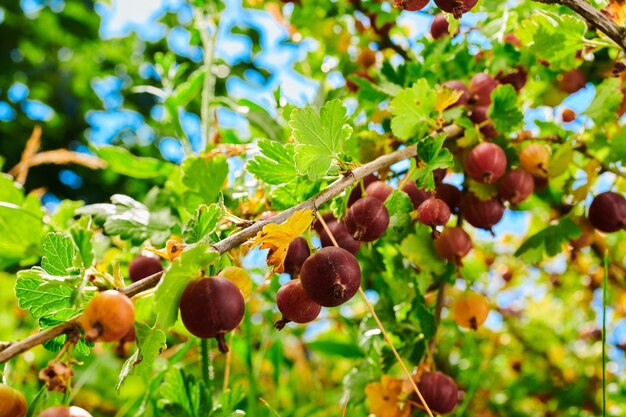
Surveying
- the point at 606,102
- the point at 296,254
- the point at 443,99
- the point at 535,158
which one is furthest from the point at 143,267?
the point at 606,102

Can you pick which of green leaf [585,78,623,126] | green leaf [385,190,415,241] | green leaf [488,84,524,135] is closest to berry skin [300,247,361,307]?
green leaf [385,190,415,241]

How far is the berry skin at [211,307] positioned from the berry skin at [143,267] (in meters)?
0.29

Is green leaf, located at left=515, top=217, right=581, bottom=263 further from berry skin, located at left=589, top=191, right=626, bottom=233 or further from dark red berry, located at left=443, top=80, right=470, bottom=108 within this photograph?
dark red berry, located at left=443, top=80, right=470, bottom=108

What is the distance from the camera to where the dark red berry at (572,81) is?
947 mm

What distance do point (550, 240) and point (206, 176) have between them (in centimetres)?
52

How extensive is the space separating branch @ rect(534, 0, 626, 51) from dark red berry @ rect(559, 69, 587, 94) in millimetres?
297

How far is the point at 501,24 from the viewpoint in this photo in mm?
947

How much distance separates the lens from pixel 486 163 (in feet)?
2.48

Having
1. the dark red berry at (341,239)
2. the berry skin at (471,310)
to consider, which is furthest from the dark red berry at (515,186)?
the dark red berry at (341,239)

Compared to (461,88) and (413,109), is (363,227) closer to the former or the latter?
(413,109)

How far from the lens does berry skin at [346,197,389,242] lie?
614 millimetres

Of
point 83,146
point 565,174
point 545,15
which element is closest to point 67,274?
point 545,15

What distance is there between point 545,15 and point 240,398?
666mm

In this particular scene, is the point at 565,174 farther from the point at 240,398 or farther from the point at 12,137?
the point at 12,137
